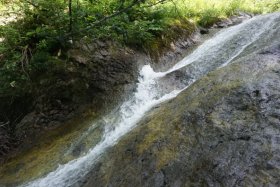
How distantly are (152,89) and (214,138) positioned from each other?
3783 millimetres

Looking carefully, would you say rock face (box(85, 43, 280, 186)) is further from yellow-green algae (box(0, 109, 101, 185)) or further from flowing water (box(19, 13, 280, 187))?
yellow-green algae (box(0, 109, 101, 185))

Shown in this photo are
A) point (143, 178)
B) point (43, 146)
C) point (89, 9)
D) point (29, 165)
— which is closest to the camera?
point (143, 178)

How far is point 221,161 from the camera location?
3547 mm

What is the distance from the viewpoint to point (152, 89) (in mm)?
7582

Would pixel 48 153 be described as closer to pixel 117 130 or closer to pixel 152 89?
pixel 117 130

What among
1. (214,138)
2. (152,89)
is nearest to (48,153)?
(152,89)

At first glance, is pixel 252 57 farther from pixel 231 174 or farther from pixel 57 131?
pixel 57 131

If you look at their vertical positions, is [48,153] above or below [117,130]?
above

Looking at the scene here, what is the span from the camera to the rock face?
11.2 ft

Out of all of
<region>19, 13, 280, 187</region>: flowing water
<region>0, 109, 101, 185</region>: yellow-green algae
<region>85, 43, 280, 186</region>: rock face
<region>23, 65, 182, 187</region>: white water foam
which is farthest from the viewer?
<region>0, 109, 101, 185</region>: yellow-green algae

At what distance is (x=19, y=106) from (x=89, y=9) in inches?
114

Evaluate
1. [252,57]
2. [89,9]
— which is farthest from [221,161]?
[89,9]

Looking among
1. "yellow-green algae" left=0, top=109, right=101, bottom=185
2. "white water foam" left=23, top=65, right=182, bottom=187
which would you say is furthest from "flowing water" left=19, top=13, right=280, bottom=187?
"yellow-green algae" left=0, top=109, right=101, bottom=185

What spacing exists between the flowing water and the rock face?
2.21ft
